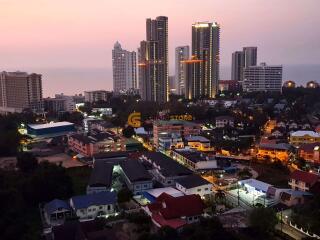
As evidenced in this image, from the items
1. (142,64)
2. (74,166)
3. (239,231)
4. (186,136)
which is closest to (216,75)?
(142,64)

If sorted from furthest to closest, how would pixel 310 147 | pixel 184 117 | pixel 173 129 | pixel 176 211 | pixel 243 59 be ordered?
1. pixel 243 59
2. pixel 184 117
3. pixel 173 129
4. pixel 310 147
5. pixel 176 211

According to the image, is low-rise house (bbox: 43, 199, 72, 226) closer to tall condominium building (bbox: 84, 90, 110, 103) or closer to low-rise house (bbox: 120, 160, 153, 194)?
low-rise house (bbox: 120, 160, 153, 194)

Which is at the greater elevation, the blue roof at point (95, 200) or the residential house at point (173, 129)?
the residential house at point (173, 129)

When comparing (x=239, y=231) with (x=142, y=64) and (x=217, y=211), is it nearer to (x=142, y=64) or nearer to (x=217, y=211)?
(x=217, y=211)

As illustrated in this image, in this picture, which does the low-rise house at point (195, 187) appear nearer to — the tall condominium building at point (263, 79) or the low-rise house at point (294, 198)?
the low-rise house at point (294, 198)

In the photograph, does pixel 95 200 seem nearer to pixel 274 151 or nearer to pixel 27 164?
pixel 27 164

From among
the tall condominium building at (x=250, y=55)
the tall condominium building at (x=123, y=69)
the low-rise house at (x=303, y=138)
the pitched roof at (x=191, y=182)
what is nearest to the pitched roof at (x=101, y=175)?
the pitched roof at (x=191, y=182)

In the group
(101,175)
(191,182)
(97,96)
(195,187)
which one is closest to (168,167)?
(191,182)
